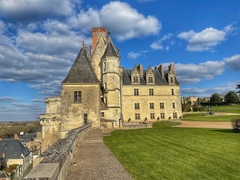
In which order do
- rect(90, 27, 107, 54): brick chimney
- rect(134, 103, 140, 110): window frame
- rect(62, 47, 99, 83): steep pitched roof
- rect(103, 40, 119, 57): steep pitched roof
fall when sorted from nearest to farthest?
rect(62, 47, 99, 83): steep pitched roof, rect(103, 40, 119, 57): steep pitched roof, rect(90, 27, 107, 54): brick chimney, rect(134, 103, 140, 110): window frame

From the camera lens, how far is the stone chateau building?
912 inches

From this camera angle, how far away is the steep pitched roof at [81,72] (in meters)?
23.7

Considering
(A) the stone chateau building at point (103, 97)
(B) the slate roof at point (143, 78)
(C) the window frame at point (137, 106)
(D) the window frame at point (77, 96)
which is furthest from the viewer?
(B) the slate roof at point (143, 78)

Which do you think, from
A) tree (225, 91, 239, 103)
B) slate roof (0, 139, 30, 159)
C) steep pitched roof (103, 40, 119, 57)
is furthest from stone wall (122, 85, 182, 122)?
tree (225, 91, 239, 103)

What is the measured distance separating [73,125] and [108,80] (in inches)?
309

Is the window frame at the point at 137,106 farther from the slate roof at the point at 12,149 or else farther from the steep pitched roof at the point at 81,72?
the slate roof at the point at 12,149

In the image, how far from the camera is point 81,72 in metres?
24.4

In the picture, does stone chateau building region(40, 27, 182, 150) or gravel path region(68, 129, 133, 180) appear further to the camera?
stone chateau building region(40, 27, 182, 150)

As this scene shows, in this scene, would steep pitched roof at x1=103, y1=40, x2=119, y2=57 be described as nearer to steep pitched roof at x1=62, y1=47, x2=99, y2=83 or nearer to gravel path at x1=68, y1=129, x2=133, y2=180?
steep pitched roof at x1=62, y1=47, x2=99, y2=83

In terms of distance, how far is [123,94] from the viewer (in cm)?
3578

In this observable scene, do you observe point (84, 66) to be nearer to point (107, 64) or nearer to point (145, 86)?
point (107, 64)

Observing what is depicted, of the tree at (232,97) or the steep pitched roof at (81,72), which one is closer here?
the steep pitched roof at (81,72)

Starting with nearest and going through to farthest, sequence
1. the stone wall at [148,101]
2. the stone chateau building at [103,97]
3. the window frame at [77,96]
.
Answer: the stone chateau building at [103,97], the window frame at [77,96], the stone wall at [148,101]

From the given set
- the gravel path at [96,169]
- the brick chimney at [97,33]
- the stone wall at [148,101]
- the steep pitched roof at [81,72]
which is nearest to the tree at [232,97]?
the stone wall at [148,101]
